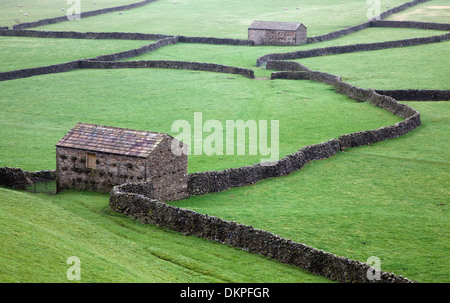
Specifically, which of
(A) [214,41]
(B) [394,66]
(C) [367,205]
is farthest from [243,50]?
(C) [367,205]

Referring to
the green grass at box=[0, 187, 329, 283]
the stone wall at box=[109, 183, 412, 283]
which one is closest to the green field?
the green grass at box=[0, 187, 329, 283]

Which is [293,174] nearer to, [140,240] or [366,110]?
[140,240]

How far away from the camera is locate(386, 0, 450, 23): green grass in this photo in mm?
97269

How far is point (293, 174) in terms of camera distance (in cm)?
3550

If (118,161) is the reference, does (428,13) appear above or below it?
above

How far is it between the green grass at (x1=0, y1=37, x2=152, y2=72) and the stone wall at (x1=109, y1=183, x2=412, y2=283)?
43664mm

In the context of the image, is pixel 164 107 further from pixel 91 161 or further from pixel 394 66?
pixel 394 66

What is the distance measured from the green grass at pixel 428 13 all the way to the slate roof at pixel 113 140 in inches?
2988

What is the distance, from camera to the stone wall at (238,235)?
20.4 meters

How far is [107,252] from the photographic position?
858 inches

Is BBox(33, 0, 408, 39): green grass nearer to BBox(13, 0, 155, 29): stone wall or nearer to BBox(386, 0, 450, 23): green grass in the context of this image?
BBox(13, 0, 155, 29): stone wall

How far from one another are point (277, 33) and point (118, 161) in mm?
57831

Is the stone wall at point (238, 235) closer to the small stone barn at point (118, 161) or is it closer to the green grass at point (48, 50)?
the small stone barn at point (118, 161)

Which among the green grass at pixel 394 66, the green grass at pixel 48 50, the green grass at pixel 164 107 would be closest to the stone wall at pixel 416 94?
the green grass at pixel 394 66
